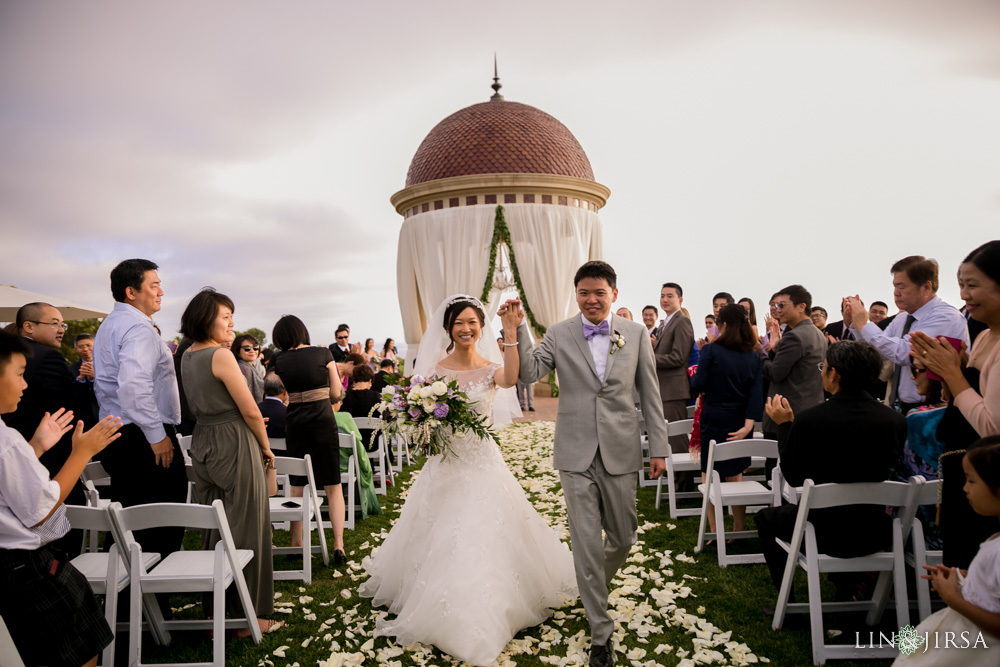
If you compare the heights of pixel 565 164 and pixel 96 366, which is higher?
pixel 565 164

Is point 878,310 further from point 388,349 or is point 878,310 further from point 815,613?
point 388,349

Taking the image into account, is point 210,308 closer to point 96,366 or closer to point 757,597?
point 96,366

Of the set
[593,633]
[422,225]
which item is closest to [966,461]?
[593,633]

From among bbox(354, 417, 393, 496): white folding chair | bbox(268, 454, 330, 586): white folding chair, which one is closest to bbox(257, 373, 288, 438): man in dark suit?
bbox(354, 417, 393, 496): white folding chair

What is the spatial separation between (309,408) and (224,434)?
1540 millimetres

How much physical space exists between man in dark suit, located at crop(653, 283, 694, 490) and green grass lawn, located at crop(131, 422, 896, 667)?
209 centimetres

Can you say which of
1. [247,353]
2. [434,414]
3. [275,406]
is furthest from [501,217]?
[434,414]

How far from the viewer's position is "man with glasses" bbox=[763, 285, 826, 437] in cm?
531

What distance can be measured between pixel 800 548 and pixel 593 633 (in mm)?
1322

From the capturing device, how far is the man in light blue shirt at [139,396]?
3.87 metres

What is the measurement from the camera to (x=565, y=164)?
50.3 ft

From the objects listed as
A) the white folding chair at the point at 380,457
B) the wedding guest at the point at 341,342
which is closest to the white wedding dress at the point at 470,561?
the white folding chair at the point at 380,457

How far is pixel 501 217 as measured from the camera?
1455 cm

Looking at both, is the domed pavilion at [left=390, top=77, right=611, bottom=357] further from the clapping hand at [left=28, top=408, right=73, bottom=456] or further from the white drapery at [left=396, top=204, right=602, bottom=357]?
the clapping hand at [left=28, top=408, right=73, bottom=456]
